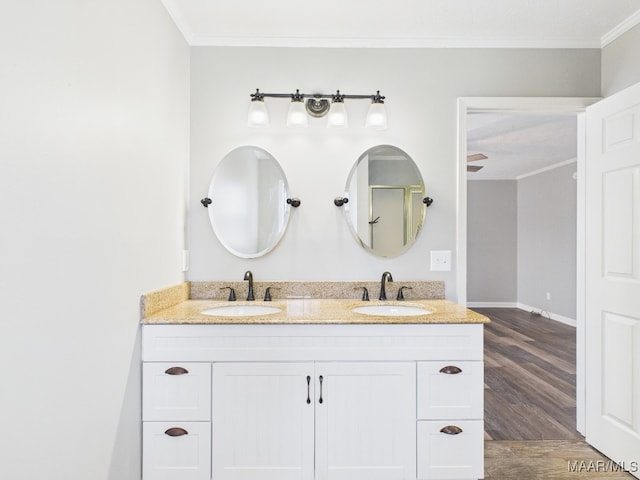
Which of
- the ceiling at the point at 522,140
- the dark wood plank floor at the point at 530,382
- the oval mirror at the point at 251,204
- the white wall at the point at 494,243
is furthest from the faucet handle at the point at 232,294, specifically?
the white wall at the point at 494,243

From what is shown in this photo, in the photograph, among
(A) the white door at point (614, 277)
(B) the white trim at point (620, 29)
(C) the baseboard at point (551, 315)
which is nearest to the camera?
(A) the white door at point (614, 277)

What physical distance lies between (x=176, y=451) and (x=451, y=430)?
1.22 meters

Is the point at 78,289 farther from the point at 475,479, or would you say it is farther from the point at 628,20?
the point at 628,20

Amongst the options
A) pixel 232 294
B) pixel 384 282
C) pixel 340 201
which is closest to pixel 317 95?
pixel 340 201

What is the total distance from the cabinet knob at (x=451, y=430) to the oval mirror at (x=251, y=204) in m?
1.30

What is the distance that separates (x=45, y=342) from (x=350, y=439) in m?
1.27

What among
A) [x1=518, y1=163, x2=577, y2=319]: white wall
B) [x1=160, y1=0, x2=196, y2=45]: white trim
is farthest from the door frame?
[x1=518, y1=163, x2=577, y2=319]: white wall

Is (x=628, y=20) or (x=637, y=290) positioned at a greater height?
(x=628, y=20)

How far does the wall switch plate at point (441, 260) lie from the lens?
2346 mm

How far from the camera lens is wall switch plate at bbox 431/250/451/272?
2.35m

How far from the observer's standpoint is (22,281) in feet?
3.37

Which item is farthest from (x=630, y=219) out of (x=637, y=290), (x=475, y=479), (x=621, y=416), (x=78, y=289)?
(x=78, y=289)

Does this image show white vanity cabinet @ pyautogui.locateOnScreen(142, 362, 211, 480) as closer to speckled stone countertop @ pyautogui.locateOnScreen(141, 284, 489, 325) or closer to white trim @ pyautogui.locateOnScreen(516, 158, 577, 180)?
speckled stone countertop @ pyautogui.locateOnScreen(141, 284, 489, 325)

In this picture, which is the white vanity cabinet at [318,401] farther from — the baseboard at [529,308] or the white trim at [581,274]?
the baseboard at [529,308]
